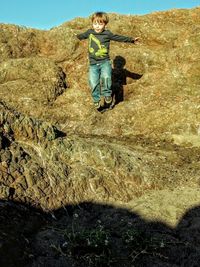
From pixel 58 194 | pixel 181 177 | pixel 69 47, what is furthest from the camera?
pixel 69 47

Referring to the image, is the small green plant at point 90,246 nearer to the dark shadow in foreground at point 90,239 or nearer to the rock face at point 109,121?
the dark shadow in foreground at point 90,239

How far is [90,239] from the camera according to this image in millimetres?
8102

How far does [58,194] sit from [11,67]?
10.3m

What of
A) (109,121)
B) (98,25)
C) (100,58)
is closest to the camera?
(109,121)

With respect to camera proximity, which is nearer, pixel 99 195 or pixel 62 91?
pixel 99 195

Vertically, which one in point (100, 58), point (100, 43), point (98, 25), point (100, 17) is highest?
point (100, 17)

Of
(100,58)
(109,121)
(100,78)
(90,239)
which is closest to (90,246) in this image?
(90,239)

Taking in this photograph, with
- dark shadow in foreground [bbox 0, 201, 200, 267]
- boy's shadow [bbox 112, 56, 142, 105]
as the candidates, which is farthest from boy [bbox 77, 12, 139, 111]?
→ dark shadow in foreground [bbox 0, 201, 200, 267]

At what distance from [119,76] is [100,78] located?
91.5 inches

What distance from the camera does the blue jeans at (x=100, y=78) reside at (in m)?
16.4

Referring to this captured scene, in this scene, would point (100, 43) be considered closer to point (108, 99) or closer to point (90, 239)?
point (108, 99)

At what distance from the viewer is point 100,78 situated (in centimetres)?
1680

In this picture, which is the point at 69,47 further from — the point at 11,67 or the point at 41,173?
the point at 41,173

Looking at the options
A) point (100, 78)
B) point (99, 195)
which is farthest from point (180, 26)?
point (99, 195)
